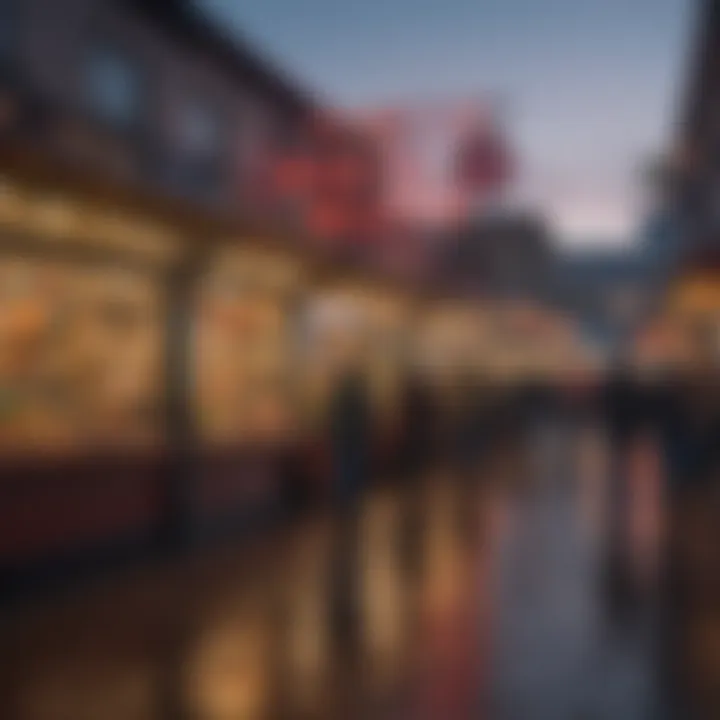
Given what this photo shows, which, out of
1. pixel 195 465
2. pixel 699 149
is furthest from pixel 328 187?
pixel 195 465

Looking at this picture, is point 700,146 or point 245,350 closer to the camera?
point 245,350

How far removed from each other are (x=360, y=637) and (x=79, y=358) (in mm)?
5408

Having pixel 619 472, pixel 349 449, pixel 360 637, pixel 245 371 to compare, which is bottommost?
pixel 619 472

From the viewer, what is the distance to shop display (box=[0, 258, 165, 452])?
10117 mm

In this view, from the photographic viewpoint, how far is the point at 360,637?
750 cm

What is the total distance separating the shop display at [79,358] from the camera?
33.2 feet

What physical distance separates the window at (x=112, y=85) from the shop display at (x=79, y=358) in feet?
22.0

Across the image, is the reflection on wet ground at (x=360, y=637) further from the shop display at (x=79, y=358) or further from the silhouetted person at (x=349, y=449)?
the shop display at (x=79, y=358)

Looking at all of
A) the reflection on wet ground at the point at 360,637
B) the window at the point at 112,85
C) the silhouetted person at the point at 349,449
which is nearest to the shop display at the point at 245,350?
the silhouetted person at the point at 349,449

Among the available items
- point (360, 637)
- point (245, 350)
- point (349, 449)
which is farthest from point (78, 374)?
point (360, 637)

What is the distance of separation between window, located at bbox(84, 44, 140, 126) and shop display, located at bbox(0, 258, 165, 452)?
6714mm

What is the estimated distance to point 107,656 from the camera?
6.79 meters

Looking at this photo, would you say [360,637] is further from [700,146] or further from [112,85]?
[700,146]

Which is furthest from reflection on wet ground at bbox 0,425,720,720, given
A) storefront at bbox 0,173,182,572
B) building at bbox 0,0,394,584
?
building at bbox 0,0,394,584
